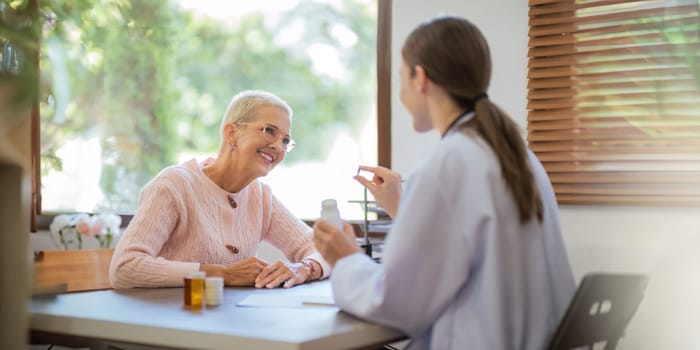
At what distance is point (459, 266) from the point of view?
5.40 ft

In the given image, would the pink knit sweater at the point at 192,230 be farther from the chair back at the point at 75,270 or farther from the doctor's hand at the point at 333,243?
the doctor's hand at the point at 333,243

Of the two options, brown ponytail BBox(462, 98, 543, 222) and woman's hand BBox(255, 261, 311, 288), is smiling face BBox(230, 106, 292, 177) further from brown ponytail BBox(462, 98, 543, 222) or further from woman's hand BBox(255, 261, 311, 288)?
brown ponytail BBox(462, 98, 543, 222)

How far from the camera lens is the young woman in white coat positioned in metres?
1.64

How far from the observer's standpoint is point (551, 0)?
10.9 ft

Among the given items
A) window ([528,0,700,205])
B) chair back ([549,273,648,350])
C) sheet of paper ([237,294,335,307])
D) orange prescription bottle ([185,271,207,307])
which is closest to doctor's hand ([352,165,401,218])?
sheet of paper ([237,294,335,307])

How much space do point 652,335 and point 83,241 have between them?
2.68 metres

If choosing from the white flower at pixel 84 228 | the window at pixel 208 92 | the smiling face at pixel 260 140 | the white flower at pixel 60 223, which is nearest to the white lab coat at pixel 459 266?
the smiling face at pixel 260 140

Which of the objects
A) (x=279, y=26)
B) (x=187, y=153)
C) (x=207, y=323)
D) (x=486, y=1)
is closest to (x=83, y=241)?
(x=187, y=153)

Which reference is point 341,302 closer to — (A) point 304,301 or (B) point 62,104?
(A) point 304,301

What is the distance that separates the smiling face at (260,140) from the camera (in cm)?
278

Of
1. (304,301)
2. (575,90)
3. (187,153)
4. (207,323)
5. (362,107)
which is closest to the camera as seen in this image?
(207,323)

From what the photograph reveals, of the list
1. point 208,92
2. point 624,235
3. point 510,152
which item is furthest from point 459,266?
point 208,92

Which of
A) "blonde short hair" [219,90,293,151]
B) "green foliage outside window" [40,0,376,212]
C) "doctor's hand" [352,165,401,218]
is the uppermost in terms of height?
"green foliage outside window" [40,0,376,212]

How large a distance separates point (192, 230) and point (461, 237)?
1192 mm
